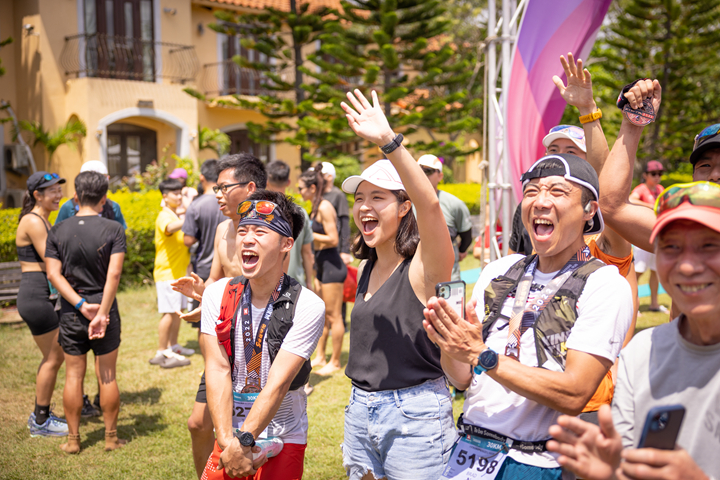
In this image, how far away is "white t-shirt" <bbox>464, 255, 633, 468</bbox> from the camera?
167cm

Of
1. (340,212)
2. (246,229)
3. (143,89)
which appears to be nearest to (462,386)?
(246,229)

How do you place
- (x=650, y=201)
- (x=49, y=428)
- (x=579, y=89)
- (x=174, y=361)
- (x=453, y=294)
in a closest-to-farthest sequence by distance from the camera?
(x=453, y=294)
(x=579, y=89)
(x=49, y=428)
(x=174, y=361)
(x=650, y=201)

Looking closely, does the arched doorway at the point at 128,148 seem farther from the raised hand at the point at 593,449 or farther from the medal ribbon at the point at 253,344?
the raised hand at the point at 593,449

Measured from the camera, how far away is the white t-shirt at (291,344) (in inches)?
93.3

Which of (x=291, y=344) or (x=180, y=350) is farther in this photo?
(x=180, y=350)

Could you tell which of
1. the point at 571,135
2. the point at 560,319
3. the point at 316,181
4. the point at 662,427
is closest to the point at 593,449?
the point at 662,427

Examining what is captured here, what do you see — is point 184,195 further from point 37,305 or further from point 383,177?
point 383,177

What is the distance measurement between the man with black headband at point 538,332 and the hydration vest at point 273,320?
75cm

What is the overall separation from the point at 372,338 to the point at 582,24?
390 cm

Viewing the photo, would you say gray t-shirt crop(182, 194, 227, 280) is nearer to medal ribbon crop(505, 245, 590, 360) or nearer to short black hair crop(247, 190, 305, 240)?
short black hair crop(247, 190, 305, 240)

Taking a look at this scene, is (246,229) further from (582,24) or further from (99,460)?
(582,24)

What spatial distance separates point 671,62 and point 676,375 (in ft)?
64.1

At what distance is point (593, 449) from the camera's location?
4.27 feet

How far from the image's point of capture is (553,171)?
1.90 meters
